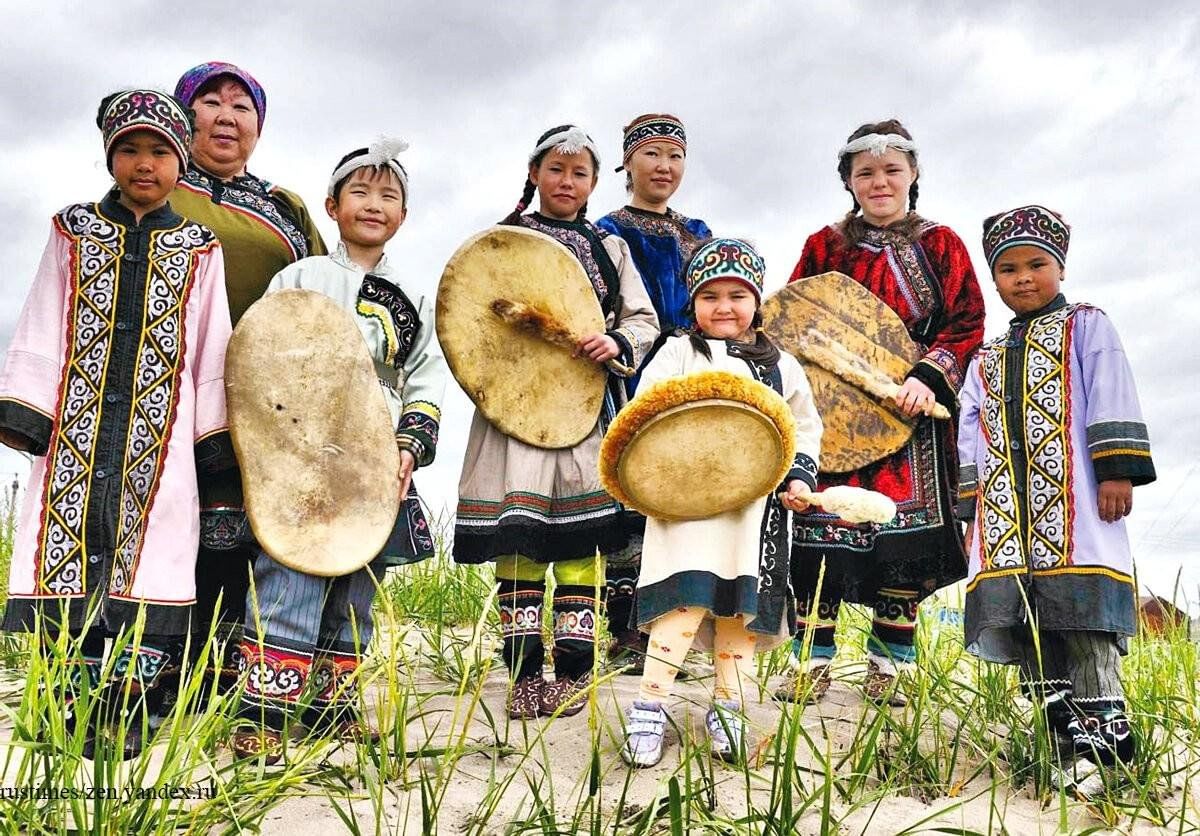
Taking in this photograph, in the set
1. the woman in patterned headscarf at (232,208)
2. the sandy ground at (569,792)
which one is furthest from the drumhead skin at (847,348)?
the woman in patterned headscarf at (232,208)

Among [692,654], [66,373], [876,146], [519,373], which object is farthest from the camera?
[692,654]

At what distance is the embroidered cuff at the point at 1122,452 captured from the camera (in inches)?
108

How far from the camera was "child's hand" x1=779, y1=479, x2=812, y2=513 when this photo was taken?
2764mm

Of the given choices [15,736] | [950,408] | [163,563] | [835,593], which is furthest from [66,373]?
[950,408]

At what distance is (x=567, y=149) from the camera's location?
3592 millimetres

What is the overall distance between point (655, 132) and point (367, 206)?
124 cm

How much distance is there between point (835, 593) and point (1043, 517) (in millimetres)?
886

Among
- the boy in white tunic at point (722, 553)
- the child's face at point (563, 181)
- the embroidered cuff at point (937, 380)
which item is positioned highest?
the child's face at point (563, 181)

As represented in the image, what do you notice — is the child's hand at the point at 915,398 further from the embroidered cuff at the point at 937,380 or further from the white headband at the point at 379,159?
the white headband at the point at 379,159

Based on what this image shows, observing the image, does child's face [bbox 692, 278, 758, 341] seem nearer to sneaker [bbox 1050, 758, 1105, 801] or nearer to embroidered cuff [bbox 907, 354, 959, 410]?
embroidered cuff [bbox 907, 354, 959, 410]

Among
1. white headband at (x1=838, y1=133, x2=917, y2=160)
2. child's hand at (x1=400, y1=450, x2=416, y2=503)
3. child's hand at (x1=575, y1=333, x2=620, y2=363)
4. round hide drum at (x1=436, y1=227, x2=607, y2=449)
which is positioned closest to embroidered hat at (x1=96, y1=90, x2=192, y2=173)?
round hide drum at (x1=436, y1=227, x2=607, y2=449)

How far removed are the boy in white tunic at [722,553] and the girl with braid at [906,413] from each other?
56 cm

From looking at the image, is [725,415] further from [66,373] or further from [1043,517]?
[66,373]

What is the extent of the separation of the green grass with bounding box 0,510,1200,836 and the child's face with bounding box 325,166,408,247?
122 cm
